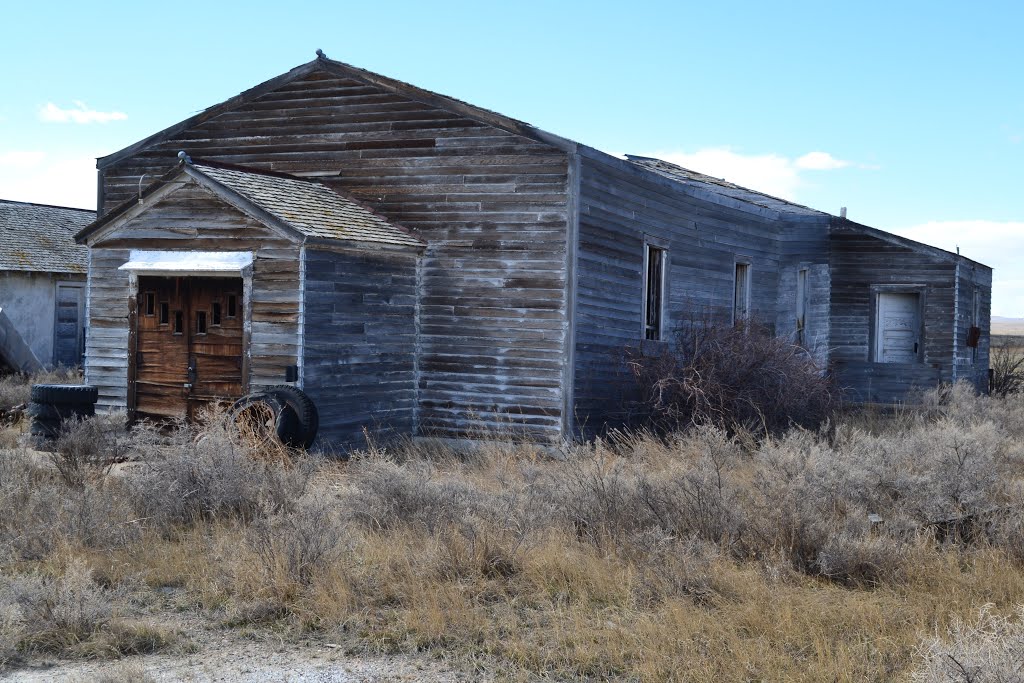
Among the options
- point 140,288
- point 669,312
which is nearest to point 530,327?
point 669,312

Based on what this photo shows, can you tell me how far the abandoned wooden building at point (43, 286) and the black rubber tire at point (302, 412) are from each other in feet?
45.4

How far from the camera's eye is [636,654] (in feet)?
18.0

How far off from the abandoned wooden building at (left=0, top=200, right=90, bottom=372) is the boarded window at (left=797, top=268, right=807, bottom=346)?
16.1 meters

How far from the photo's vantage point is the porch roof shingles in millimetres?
12047

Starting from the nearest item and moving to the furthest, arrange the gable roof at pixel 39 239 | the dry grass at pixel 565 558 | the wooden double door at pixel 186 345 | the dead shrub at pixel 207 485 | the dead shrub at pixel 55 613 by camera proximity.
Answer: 1. the dry grass at pixel 565 558
2. the dead shrub at pixel 55 613
3. the dead shrub at pixel 207 485
4. the wooden double door at pixel 186 345
5. the gable roof at pixel 39 239

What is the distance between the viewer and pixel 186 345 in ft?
41.4

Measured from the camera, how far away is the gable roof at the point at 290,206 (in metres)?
11.9

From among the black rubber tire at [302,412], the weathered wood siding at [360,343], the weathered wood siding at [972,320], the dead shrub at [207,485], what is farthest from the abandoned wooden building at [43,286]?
the weathered wood siding at [972,320]

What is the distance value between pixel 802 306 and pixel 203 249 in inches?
472

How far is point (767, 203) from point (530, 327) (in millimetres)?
9673

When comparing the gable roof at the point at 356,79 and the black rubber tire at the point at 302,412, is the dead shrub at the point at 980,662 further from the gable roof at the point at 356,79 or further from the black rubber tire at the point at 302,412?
the gable roof at the point at 356,79

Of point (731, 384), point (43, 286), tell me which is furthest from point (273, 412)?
point (43, 286)

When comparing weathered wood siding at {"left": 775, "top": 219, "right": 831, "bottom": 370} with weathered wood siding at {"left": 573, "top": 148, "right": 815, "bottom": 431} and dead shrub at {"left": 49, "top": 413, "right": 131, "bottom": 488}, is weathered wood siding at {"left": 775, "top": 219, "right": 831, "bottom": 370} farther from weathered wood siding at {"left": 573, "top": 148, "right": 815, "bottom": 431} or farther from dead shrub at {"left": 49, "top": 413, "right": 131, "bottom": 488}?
dead shrub at {"left": 49, "top": 413, "right": 131, "bottom": 488}

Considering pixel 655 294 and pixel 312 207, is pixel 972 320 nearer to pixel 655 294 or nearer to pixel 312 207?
pixel 655 294
